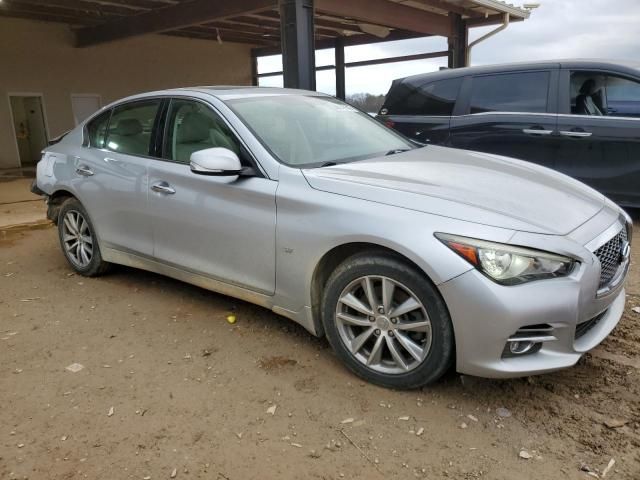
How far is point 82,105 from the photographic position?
14.4m

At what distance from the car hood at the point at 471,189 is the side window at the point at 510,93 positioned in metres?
2.82

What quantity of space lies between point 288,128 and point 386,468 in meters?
2.17

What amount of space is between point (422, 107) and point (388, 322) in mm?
4452

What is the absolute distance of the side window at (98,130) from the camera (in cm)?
443

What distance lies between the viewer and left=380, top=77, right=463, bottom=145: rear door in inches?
253

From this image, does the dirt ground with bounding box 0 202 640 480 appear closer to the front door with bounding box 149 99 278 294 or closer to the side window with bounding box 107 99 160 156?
the front door with bounding box 149 99 278 294

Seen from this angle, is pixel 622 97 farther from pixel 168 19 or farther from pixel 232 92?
pixel 168 19

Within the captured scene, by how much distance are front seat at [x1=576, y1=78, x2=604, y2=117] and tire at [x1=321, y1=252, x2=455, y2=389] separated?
13.7ft

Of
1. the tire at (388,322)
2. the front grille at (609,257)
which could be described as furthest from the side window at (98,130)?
the front grille at (609,257)

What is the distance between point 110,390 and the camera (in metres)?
2.91

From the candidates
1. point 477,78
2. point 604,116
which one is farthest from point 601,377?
point 477,78

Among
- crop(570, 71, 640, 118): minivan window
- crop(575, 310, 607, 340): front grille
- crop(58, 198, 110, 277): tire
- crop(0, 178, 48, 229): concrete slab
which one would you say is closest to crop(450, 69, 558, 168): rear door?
crop(570, 71, 640, 118): minivan window

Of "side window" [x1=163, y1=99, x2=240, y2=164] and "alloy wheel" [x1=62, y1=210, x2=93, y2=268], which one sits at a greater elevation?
"side window" [x1=163, y1=99, x2=240, y2=164]

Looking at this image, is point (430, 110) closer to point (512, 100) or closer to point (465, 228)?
point (512, 100)
